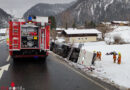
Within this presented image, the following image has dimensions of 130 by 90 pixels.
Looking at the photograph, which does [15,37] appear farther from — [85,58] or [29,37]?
[85,58]

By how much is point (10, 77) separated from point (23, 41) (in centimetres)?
491

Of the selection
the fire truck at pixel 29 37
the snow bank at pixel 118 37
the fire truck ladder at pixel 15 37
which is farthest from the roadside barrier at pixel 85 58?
the snow bank at pixel 118 37

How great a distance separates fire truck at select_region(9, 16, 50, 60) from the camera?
12289 millimetres

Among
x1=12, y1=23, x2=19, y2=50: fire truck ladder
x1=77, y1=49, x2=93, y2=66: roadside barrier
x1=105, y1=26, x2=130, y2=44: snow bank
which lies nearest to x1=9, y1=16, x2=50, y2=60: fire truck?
x1=12, y1=23, x2=19, y2=50: fire truck ladder

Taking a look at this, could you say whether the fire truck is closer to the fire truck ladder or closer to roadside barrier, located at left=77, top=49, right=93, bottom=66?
the fire truck ladder

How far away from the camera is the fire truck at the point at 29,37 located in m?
12.3

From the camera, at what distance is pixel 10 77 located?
28.3ft

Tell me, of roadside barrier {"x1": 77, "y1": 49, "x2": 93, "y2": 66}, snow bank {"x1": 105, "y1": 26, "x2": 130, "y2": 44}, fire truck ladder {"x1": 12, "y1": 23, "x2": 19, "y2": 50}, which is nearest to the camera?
fire truck ladder {"x1": 12, "y1": 23, "x2": 19, "y2": 50}

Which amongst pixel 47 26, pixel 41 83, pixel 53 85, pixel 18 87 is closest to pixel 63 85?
pixel 53 85

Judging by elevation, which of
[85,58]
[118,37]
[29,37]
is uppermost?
[29,37]

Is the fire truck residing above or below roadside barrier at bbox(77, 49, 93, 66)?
above

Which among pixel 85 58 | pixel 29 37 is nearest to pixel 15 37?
pixel 29 37

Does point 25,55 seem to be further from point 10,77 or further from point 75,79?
point 75,79

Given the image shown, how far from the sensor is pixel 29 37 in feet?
43.2
